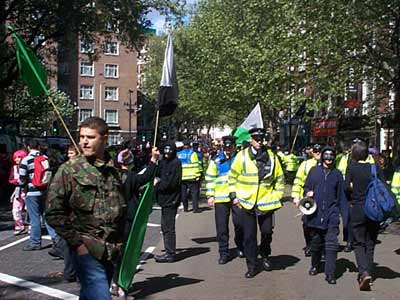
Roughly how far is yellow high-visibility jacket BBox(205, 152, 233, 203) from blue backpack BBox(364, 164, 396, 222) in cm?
267

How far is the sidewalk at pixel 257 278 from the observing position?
7371 mm

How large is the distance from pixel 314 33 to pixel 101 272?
58.7ft

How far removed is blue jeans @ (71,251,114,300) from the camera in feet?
15.0

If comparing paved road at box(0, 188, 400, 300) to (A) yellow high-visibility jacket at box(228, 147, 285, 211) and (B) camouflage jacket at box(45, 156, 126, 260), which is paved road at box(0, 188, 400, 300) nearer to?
(A) yellow high-visibility jacket at box(228, 147, 285, 211)

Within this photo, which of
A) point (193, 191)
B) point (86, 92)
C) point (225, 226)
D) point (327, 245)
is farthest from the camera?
point (86, 92)

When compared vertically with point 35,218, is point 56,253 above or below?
below

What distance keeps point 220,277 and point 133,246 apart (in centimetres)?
188

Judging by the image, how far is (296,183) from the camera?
33.0 ft

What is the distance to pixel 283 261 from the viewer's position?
9570 mm

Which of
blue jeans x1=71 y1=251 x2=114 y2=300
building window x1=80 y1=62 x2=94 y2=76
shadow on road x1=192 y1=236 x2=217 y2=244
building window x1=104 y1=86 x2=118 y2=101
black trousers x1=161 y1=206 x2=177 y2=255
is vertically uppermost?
building window x1=80 y1=62 x2=94 y2=76

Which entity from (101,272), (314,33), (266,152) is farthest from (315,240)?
(314,33)

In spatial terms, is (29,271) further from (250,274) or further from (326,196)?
(326,196)

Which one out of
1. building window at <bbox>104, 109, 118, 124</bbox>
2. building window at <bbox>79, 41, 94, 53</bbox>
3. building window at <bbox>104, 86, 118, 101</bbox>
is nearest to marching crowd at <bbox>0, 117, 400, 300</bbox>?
building window at <bbox>79, 41, 94, 53</bbox>

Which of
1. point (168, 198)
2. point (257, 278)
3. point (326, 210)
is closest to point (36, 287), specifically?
point (168, 198)
